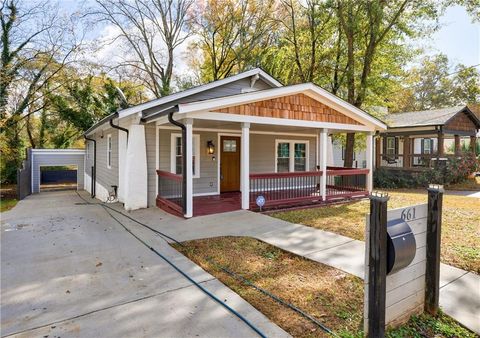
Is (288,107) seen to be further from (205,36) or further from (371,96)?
(205,36)

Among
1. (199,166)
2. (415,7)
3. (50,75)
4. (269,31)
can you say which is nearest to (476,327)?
(199,166)

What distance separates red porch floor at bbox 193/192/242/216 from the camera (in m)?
7.82

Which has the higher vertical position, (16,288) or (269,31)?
(269,31)

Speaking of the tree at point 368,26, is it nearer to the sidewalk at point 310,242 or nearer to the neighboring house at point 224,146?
the neighboring house at point 224,146

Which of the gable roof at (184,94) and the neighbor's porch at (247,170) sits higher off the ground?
the gable roof at (184,94)

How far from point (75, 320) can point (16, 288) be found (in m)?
1.39

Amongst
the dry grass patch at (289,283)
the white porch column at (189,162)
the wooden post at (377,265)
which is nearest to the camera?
the wooden post at (377,265)

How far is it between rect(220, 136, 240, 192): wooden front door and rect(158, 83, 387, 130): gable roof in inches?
123

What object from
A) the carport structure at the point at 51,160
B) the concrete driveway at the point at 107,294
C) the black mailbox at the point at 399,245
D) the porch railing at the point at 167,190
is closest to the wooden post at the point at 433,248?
the black mailbox at the point at 399,245


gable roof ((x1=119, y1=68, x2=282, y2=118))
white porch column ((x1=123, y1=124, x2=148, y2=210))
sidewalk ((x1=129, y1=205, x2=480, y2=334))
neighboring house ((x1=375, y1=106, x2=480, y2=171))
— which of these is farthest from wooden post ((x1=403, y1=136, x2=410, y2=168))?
white porch column ((x1=123, y1=124, x2=148, y2=210))

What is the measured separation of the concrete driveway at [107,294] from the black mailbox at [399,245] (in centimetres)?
122

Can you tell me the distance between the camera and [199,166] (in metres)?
9.99

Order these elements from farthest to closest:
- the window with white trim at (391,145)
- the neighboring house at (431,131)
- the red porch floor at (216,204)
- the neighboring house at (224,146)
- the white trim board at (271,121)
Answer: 1. the window with white trim at (391,145)
2. the neighboring house at (431,131)
3. the red porch floor at (216,204)
4. the neighboring house at (224,146)
5. the white trim board at (271,121)

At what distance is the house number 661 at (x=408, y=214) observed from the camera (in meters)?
2.70
